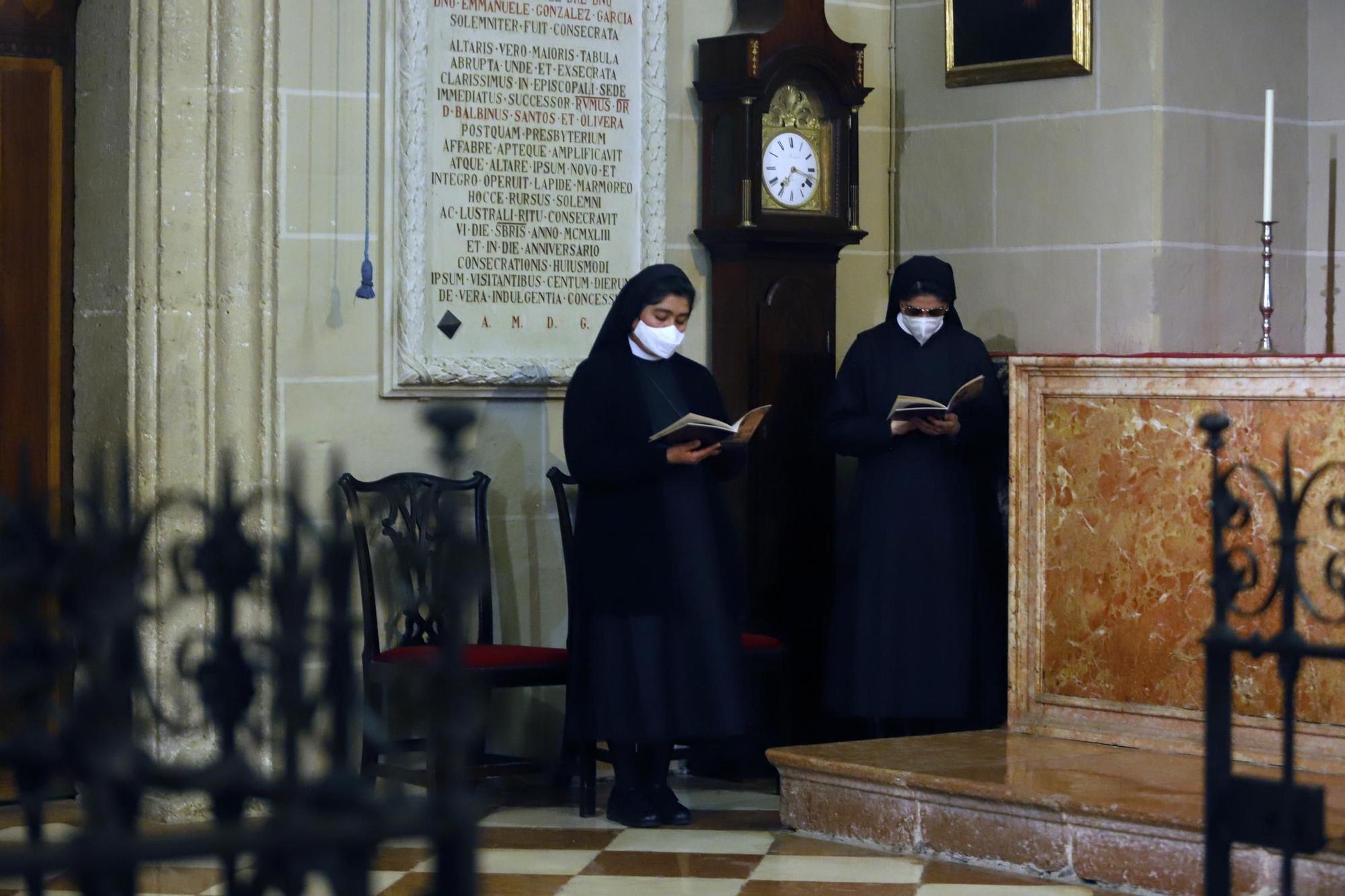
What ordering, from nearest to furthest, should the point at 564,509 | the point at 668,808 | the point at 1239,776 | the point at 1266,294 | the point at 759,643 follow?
the point at 1239,776, the point at 668,808, the point at 759,643, the point at 564,509, the point at 1266,294

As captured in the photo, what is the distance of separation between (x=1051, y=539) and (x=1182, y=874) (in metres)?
1.35

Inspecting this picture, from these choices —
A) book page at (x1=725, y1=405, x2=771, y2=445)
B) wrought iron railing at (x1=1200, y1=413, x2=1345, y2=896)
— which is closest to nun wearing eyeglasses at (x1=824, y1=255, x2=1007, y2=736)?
book page at (x1=725, y1=405, x2=771, y2=445)

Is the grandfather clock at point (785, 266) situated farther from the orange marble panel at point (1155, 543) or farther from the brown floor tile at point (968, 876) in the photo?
the brown floor tile at point (968, 876)

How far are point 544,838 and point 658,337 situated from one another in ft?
4.68

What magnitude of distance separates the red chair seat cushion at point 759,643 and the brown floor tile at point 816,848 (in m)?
0.67

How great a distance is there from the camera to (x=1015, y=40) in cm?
663

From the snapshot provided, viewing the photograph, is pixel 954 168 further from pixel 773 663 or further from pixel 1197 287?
pixel 773 663

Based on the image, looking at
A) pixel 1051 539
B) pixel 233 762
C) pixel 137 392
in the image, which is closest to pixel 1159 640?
pixel 1051 539

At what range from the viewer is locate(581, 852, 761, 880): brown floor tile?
4.88m

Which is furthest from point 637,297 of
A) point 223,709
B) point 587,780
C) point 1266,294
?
point 223,709

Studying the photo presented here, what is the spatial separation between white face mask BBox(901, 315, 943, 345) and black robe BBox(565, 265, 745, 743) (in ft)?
2.93

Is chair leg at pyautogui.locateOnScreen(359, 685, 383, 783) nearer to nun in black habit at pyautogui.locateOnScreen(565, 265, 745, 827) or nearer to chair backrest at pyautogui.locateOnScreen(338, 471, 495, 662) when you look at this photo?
chair backrest at pyautogui.locateOnScreen(338, 471, 495, 662)

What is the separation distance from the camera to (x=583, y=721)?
5590mm

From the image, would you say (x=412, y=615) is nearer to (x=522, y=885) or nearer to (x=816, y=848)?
(x=522, y=885)
